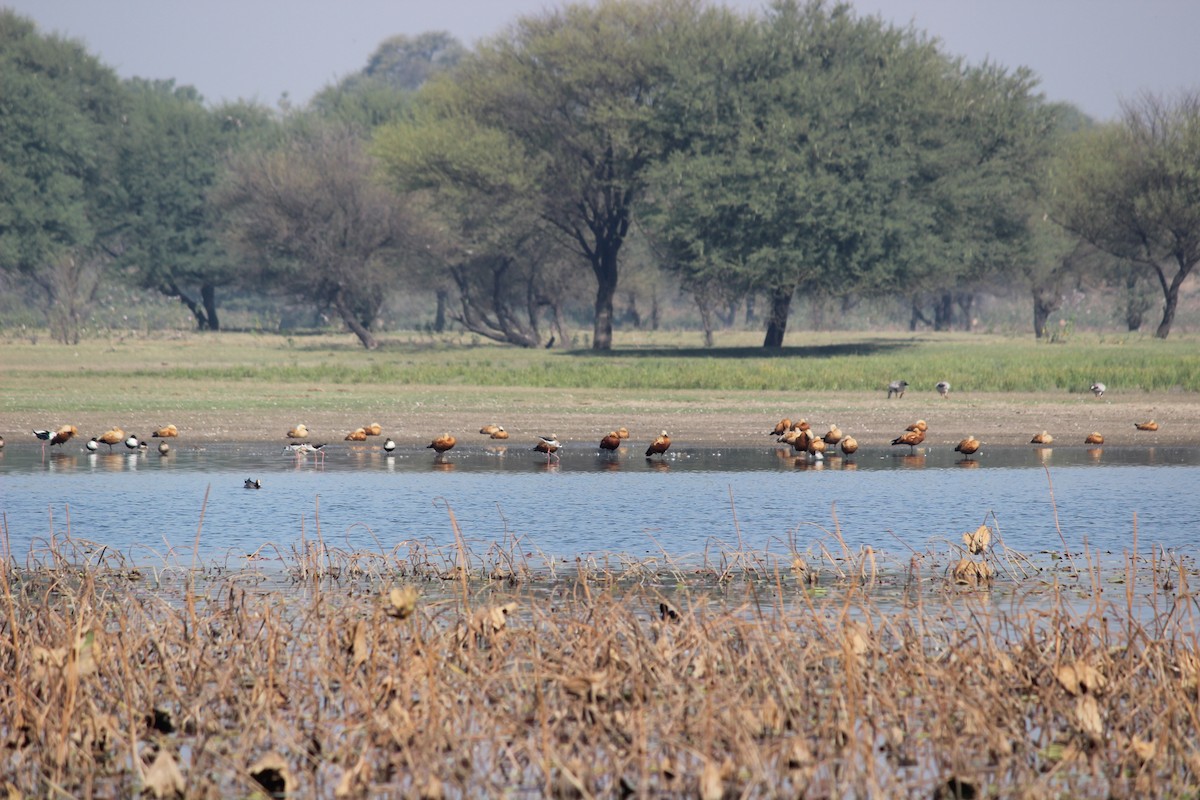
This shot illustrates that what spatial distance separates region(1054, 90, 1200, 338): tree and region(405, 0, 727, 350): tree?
19.4 meters

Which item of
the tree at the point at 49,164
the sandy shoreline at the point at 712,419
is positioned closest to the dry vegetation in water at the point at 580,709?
the sandy shoreline at the point at 712,419

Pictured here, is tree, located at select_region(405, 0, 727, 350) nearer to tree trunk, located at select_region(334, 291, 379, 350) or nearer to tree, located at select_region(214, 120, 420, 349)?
tree, located at select_region(214, 120, 420, 349)

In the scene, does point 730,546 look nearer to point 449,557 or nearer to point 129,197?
point 449,557

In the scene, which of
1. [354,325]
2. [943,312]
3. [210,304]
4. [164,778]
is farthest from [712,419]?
[943,312]

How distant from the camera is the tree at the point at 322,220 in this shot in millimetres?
66062

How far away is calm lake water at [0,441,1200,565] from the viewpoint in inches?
625

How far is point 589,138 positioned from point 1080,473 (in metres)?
38.1

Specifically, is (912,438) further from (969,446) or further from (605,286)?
(605,286)

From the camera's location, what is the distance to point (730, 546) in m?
15.4

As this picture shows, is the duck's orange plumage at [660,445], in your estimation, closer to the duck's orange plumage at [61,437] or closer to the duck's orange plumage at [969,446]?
the duck's orange plumage at [969,446]

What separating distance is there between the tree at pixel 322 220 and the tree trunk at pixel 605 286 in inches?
415

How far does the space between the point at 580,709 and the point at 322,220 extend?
2404 inches

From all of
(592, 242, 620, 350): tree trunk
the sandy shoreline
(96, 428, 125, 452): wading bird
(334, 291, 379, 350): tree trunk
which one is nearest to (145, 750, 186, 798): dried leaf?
(96, 428, 125, 452): wading bird

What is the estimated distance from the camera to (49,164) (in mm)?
76562
